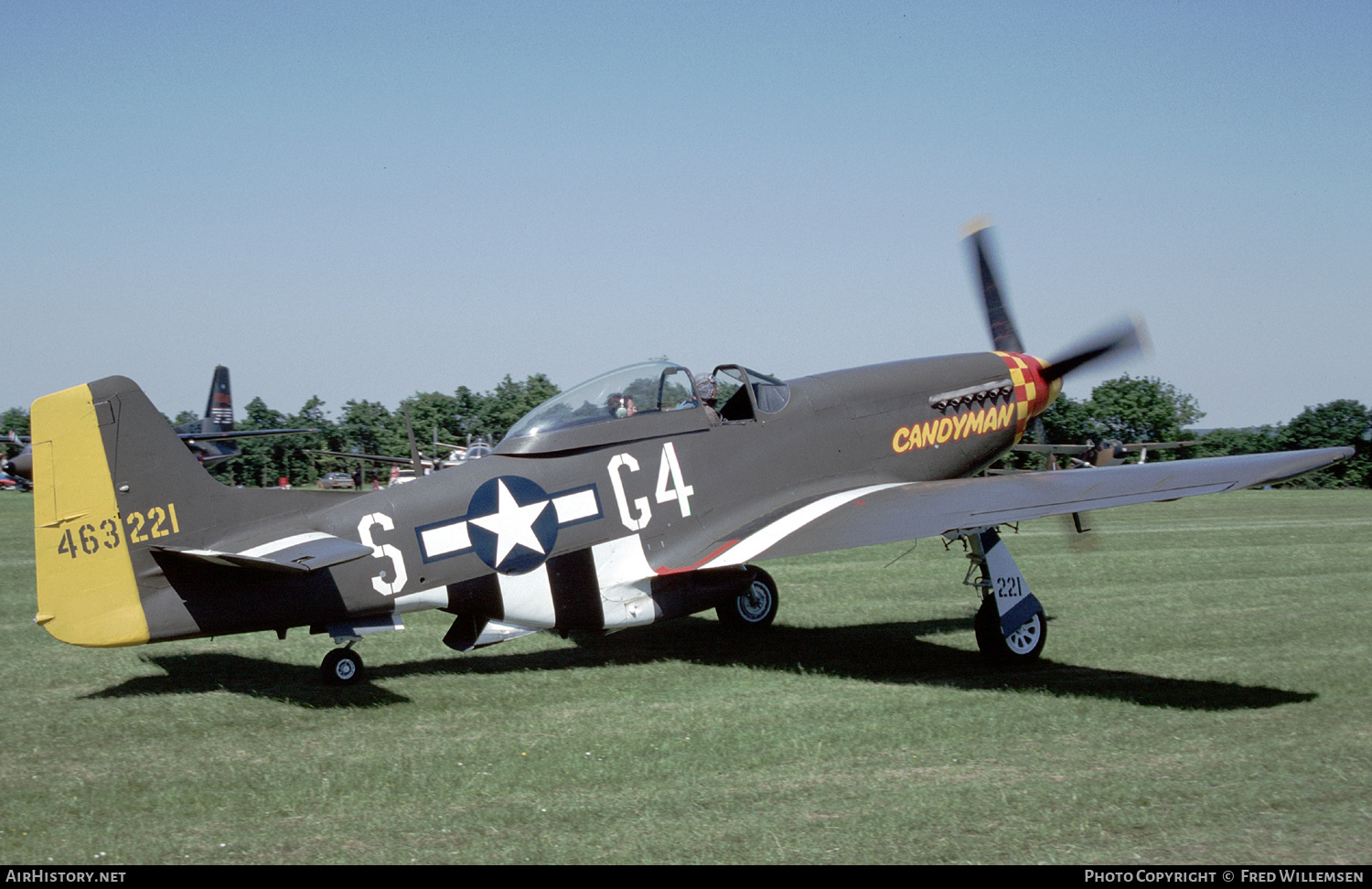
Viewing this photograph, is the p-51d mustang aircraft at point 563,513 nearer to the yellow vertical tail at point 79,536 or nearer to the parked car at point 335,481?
the yellow vertical tail at point 79,536

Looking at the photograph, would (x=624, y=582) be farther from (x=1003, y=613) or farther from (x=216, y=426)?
(x=216, y=426)

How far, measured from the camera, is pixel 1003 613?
8.34m

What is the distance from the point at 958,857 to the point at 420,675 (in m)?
5.10

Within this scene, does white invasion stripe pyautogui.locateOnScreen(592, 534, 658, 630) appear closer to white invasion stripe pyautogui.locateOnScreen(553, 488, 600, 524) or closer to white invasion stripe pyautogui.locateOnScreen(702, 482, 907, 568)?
white invasion stripe pyautogui.locateOnScreen(553, 488, 600, 524)

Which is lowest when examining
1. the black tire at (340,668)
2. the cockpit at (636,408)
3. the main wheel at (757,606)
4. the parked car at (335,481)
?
the main wheel at (757,606)

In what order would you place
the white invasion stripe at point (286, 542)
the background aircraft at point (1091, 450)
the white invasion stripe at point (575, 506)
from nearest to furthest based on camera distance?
1. the white invasion stripe at point (286, 542)
2. the white invasion stripe at point (575, 506)
3. the background aircraft at point (1091, 450)

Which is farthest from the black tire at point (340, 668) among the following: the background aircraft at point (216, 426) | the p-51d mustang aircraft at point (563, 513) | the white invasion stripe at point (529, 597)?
the background aircraft at point (216, 426)

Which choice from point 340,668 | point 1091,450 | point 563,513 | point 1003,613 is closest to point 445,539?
point 563,513

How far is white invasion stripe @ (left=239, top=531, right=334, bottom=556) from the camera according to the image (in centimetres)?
717

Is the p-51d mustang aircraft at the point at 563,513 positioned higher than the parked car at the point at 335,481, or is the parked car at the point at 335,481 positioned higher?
the parked car at the point at 335,481

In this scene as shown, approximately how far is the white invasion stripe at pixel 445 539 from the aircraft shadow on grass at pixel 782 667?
1109mm

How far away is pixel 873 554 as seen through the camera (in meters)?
17.0

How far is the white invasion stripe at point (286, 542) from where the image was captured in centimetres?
717
